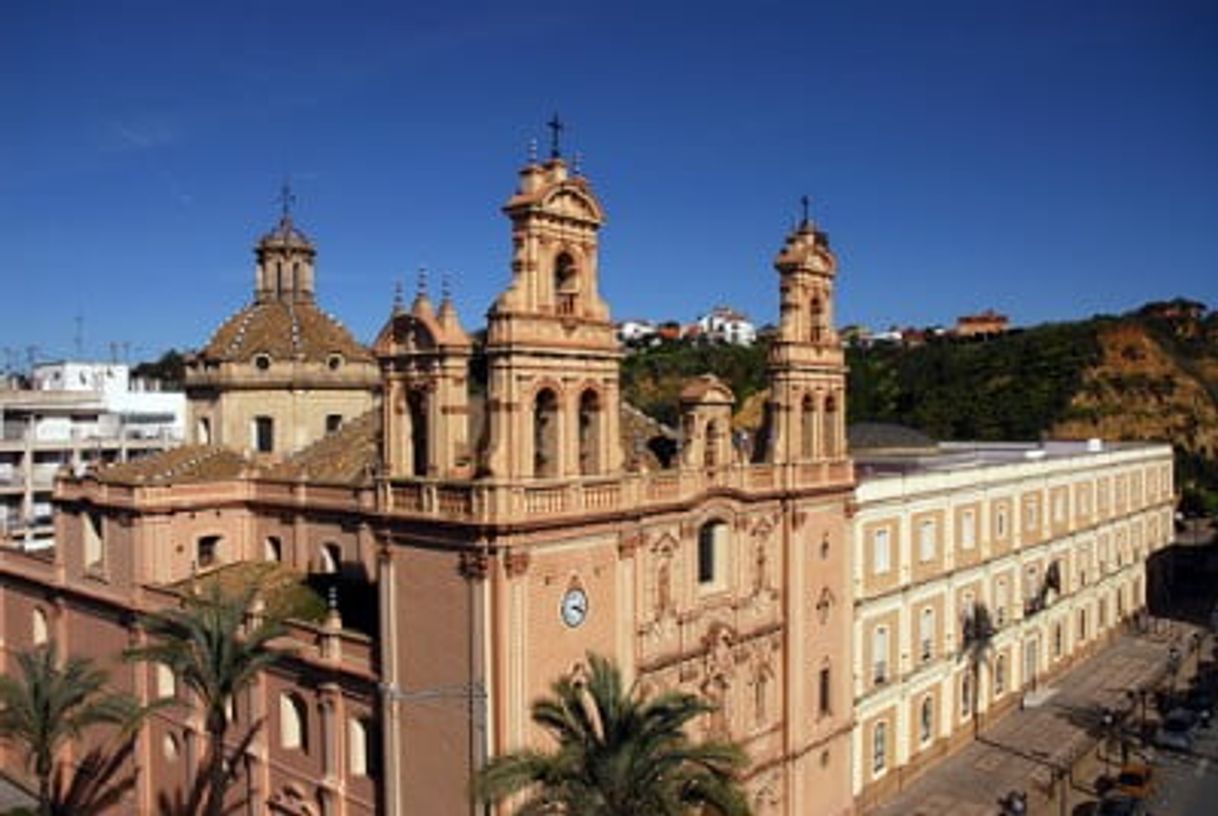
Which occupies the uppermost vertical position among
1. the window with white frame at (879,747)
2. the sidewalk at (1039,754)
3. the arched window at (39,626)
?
the arched window at (39,626)

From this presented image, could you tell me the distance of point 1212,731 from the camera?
4278 cm

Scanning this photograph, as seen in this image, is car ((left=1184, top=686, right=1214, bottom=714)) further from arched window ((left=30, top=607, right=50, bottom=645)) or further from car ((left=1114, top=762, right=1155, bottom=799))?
arched window ((left=30, top=607, right=50, bottom=645))

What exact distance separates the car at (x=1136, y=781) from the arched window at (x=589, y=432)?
23.7 metres

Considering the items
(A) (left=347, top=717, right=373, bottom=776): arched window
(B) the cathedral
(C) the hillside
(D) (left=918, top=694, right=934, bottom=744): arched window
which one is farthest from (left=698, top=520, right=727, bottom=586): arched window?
(C) the hillside

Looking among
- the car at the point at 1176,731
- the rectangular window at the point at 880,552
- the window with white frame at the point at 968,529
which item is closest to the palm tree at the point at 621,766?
the rectangular window at the point at 880,552

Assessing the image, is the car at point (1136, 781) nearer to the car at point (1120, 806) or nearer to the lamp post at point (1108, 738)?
the car at point (1120, 806)

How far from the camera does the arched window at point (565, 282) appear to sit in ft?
76.2

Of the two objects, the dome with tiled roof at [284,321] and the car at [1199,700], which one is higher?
the dome with tiled roof at [284,321]

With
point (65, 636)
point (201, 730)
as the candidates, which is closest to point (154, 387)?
point (65, 636)

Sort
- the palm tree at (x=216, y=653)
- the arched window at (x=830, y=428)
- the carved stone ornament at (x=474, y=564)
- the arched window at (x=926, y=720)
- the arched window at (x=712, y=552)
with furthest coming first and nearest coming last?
1. the arched window at (x=926, y=720)
2. the arched window at (x=830, y=428)
3. the arched window at (x=712, y=552)
4. the palm tree at (x=216, y=653)
5. the carved stone ornament at (x=474, y=564)

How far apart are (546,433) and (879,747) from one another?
2017 centimetres

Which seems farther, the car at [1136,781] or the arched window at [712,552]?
the car at [1136,781]

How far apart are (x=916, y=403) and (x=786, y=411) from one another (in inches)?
3407

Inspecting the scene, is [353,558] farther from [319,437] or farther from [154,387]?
[154,387]
